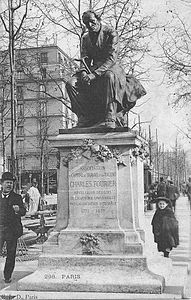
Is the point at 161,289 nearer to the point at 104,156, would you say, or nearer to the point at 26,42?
the point at 104,156

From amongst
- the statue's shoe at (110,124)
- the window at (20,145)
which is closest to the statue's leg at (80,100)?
the statue's shoe at (110,124)

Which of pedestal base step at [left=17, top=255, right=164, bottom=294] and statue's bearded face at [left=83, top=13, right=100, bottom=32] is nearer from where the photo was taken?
pedestal base step at [left=17, top=255, right=164, bottom=294]

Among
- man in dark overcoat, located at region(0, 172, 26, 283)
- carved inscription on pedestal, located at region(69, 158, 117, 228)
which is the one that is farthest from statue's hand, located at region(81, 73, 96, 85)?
man in dark overcoat, located at region(0, 172, 26, 283)

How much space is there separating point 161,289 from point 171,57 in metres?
10.7

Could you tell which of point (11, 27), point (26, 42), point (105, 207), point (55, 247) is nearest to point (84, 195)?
point (105, 207)

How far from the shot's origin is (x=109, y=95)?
7375 millimetres

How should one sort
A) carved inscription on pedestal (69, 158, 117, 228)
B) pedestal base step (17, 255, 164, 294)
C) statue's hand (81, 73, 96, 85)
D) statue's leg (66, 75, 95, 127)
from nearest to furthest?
pedestal base step (17, 255, 164, 294)
carved inscription on pedestal (69, 158, 117, 228)
statue's hand (81, 73, 96, 85)
statue's leg (66, 75, 95, 127)

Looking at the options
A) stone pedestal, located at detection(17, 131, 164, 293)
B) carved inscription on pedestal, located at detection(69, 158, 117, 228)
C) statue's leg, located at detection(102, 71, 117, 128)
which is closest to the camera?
stone pedestal, located at detection(17, 131, 164, 293)

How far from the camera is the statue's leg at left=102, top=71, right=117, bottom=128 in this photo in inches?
289

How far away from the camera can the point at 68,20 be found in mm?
16375

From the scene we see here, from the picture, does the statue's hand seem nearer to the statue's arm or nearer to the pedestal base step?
the statue's arm

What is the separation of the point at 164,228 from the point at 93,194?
256cm

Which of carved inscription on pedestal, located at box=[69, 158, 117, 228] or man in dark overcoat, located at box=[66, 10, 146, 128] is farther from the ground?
man in dark overcoat, located at box=[66, 10, 146, 128]

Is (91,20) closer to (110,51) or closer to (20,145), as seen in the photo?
(110,51)
